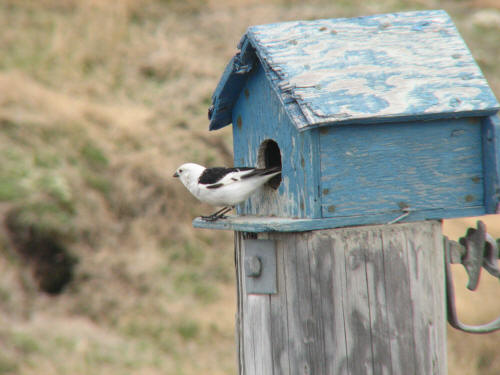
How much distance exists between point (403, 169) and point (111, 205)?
5.88 m

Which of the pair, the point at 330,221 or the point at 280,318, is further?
the point at 280,318

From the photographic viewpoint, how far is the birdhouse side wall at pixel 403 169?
3.05 metres

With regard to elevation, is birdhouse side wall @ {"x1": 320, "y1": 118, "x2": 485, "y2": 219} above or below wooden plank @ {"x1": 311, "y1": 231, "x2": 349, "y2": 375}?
above

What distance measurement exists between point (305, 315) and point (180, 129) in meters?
6.93

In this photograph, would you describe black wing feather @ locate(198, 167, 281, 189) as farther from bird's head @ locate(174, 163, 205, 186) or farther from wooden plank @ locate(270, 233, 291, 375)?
wooden plank @ locate(270, 233, 291, 375)

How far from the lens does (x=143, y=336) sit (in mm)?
7293

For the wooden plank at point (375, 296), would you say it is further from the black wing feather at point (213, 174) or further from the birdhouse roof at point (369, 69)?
the black wing feather at point (213, 174)

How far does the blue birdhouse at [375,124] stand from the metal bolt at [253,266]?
0.56ft

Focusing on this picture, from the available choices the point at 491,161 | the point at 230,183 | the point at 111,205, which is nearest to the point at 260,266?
the point at 230,183

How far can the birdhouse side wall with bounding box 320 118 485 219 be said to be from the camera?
305 centimetres

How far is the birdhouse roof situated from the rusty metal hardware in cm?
63

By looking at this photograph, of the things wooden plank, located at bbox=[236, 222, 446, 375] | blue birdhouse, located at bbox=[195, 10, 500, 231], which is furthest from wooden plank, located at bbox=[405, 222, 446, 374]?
blue birdhouse, located at bbox=[195, 10, 500, 231]

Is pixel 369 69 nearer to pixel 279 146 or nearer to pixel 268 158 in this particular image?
pixel 279 146

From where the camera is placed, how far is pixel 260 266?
3268 mm
